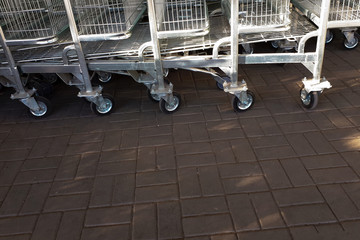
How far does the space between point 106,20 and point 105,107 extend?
35.7 inches

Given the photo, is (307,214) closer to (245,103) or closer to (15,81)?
(245,103)

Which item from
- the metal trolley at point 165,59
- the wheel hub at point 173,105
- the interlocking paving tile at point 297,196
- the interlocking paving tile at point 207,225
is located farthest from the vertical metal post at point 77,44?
the interlocking paving tile at point 297,196

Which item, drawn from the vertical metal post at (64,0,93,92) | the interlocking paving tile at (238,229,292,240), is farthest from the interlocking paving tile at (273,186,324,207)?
the vertical metal post at (64,0,93,92)

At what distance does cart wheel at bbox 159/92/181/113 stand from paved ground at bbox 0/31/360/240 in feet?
0.22

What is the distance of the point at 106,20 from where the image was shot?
127 inches

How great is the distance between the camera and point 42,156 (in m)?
3.10

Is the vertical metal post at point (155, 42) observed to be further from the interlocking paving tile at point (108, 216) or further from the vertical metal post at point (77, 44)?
the interlocking paving tile at point (108, 216)

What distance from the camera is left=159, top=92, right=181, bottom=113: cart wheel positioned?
3.56 m

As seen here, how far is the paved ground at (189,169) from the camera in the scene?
7.53ft

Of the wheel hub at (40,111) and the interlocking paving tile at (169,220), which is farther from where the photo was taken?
the wheel hub at (40,111)

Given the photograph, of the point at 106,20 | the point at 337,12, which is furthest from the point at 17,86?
the point at 337,12

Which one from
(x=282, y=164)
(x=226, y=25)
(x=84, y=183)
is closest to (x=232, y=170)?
(x=282, y=164)

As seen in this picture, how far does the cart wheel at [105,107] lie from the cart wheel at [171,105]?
0.53 metres

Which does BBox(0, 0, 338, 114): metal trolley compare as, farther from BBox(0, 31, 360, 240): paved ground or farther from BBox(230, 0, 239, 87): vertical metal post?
BBox(0, 31, 360, 240): paved ground
